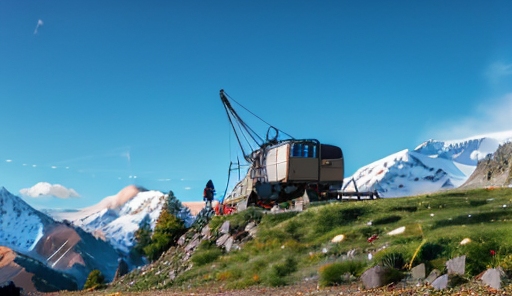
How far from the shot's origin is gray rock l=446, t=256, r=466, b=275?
14.4 metres

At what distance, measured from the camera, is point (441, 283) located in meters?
13.7

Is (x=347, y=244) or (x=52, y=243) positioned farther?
(x=52, y=243)

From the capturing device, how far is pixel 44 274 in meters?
81.1

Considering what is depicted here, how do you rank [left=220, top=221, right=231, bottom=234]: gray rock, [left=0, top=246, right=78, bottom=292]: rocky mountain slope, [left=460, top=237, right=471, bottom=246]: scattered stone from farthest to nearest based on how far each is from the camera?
[left=0, top=246, right=78, bottom=292]: rocky mountain slope → [left=220, top=221, right=231, bottom=234]: gray rock → [left=460, top=237, right=471, bottom=246]: scattered stone

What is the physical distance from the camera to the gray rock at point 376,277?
15.1 meters

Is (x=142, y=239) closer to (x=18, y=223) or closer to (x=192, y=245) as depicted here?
(x=192, y=245)

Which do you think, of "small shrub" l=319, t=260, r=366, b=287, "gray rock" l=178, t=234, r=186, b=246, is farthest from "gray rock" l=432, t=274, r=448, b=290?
"gray rock" l=178, t=234, r=186, b=246

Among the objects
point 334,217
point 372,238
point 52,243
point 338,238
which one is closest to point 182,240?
point 334,217

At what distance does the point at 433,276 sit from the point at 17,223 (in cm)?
16794

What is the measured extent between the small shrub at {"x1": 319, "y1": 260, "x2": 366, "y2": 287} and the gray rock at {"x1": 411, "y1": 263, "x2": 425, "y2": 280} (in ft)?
7.33

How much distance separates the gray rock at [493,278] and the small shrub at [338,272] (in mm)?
4683

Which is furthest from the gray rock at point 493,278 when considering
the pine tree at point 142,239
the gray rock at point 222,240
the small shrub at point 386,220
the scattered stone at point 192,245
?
the pine tree at point 142,239

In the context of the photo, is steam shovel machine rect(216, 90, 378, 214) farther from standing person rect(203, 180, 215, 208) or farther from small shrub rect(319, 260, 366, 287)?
small shrub rect(319, 260, 366, 287)

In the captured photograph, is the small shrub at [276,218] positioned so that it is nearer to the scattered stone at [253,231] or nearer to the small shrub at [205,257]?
the scattered stone at [253,231]
